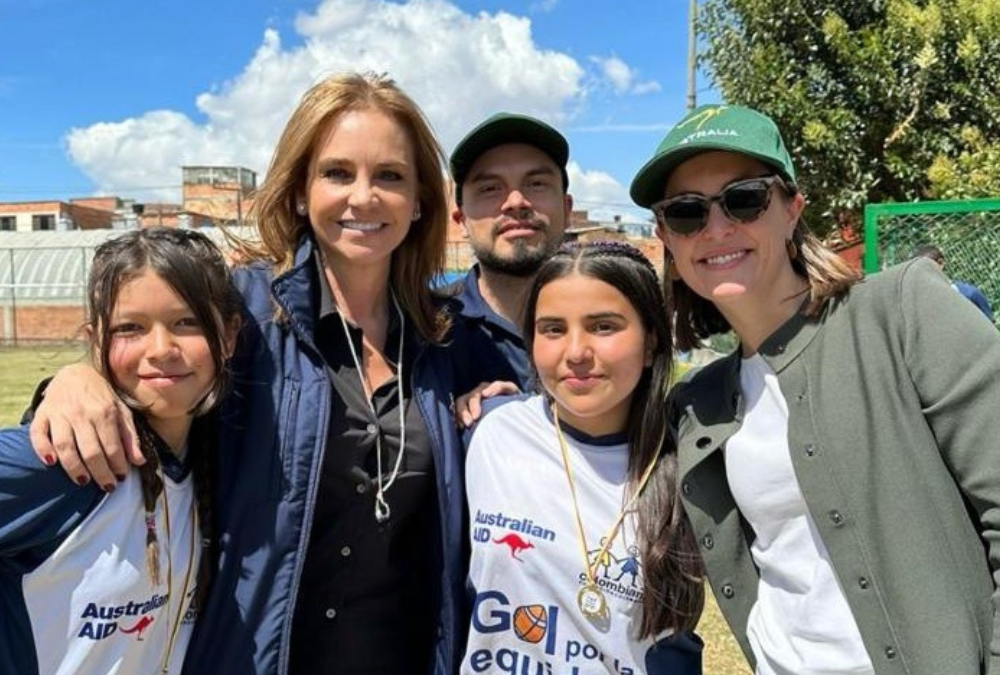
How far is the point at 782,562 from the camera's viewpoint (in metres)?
2.12

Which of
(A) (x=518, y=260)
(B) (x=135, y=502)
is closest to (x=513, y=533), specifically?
(B) (x=135, y=502)

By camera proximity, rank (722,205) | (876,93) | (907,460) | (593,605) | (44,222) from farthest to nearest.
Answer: (44,222) → (876,93) → (593,605) → (722,205) → (907,460)

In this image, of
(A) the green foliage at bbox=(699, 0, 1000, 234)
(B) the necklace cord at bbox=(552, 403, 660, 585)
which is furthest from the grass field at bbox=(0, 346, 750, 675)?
(A) the green foliage at bbox=(699, 0, 1000, 234)

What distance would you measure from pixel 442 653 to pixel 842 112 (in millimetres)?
7285

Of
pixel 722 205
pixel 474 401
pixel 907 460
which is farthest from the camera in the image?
pixel 474 401

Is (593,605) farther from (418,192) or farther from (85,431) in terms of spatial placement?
(418,192)

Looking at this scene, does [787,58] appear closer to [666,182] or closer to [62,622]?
[666,182]

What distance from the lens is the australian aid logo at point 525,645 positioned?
89.4 inches

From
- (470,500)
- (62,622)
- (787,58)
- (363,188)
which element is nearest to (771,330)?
(470,500)

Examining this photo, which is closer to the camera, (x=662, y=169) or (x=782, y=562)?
(x=782, y=562)

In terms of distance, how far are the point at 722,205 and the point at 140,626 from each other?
1716 millimetres

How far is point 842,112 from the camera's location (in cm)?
826

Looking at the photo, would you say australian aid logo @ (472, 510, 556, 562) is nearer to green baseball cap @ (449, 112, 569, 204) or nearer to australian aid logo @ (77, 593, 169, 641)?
australian aid logo @ (77, 593, 169, 641)

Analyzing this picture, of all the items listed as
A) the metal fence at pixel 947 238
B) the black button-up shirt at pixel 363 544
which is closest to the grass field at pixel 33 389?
the black button-up shirt at pixel 363 544
